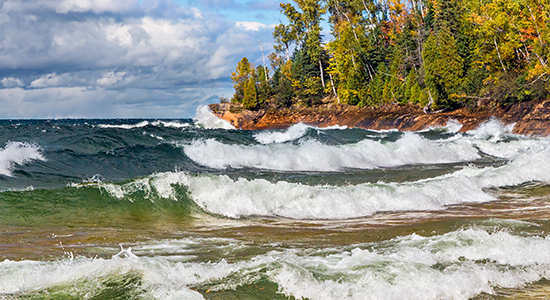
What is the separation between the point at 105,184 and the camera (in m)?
11.1

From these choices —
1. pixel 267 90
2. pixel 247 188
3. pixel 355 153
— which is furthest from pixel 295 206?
pixel 267 90

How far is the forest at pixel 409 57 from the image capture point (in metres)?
35.3

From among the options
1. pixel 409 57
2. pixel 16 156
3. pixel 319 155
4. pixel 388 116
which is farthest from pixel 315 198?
pixel 409 57

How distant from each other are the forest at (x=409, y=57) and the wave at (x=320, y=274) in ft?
107

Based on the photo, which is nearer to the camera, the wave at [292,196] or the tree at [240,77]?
the wave at [292,196]

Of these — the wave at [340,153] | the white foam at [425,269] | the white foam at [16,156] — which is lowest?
the white foam at [425,269]

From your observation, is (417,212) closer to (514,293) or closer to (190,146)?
(514,293)

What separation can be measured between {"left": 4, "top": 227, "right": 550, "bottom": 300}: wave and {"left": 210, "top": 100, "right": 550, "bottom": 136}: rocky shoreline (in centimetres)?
3030

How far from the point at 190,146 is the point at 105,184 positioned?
984 centimetres

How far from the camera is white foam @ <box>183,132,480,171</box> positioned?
19.6 m

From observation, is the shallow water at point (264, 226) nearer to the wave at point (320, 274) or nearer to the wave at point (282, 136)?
the wave at point (320, 274)

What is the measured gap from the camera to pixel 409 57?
49375 millimetres

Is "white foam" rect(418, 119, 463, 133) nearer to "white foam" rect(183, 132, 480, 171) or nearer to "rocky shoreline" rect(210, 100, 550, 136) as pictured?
"rocky shoreline" rect(210, 100, 550, 136)

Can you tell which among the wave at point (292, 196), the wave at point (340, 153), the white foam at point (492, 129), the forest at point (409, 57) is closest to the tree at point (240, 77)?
the forest at point (409, 57)
